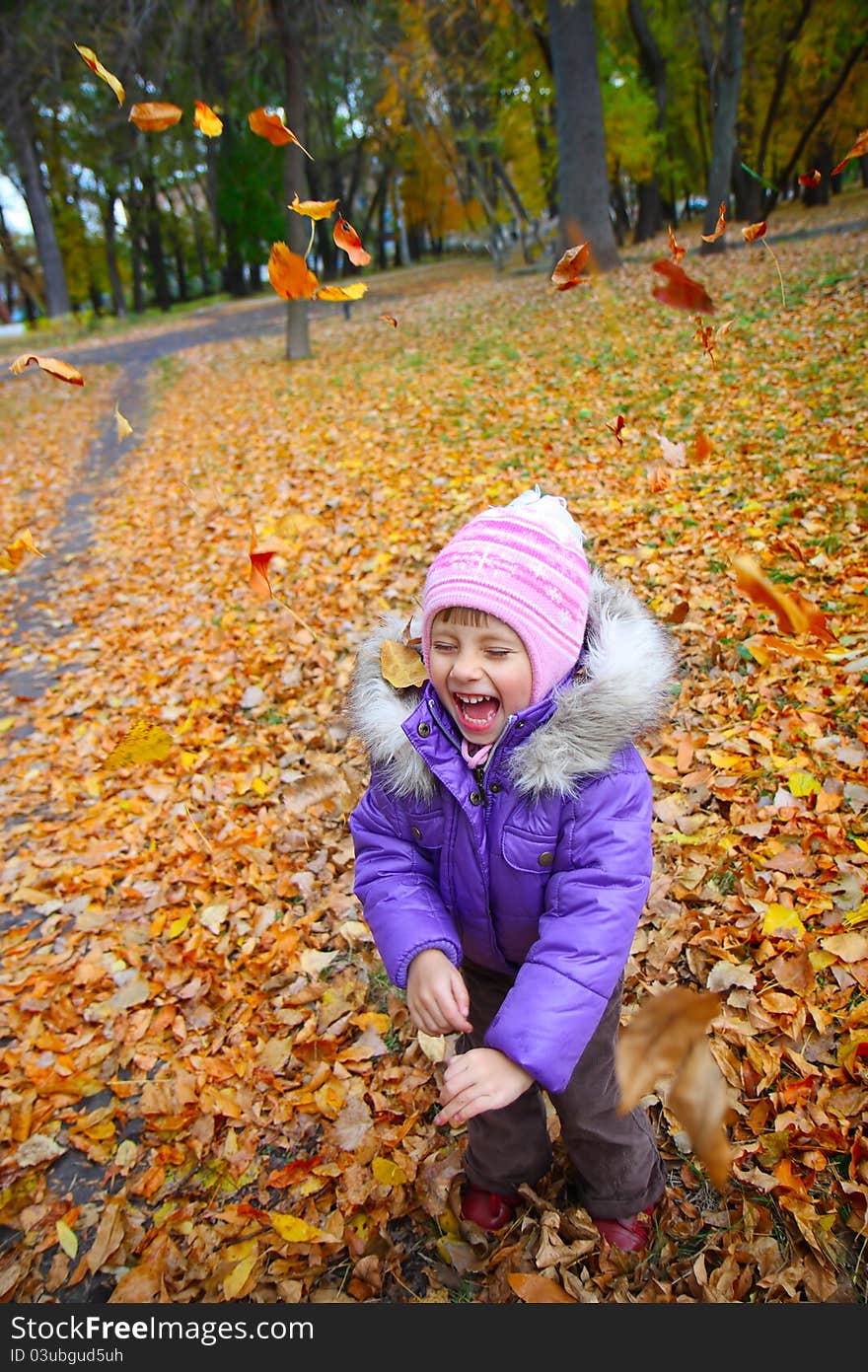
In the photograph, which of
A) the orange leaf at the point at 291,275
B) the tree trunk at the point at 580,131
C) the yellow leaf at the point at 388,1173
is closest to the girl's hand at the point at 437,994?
the yellow leaf at the point at 388,1173

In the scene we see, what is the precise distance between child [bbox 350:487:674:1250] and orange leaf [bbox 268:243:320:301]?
4.06 feet

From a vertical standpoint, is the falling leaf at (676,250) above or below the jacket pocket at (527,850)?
above

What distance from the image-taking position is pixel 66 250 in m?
39.4

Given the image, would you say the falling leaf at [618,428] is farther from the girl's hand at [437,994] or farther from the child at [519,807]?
the girl's hand at [437,994]

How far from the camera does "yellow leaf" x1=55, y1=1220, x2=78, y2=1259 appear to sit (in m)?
2.32

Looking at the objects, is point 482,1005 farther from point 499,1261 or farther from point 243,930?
point 243,930

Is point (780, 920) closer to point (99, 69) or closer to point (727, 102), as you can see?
point (99, 69)

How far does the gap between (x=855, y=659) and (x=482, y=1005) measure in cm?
250

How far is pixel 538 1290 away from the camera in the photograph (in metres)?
1.99


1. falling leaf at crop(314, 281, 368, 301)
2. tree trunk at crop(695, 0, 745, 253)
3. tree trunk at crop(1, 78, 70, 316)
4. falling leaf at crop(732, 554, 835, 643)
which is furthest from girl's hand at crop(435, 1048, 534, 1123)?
tree trunk at crop(1, 78, 70, 316)

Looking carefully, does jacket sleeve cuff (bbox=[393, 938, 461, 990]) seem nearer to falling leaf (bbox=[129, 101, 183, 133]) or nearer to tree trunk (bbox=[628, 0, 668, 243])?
falling leaf (bbox=[129, 101, 183, 133])

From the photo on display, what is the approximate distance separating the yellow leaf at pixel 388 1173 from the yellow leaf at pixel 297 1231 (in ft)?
0.62

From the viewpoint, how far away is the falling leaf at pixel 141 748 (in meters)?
4.49

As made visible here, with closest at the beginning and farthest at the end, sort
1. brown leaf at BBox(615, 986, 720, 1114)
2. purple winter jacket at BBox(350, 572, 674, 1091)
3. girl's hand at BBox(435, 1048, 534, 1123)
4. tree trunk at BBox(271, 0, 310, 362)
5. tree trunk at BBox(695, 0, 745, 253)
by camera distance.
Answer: girl's hand at BBox(435, 1048, 534, 1123)
purple winter jacket at BBox(350, 572, 674, 1091)
brown leaf at BBox(615, 986, 720, 1114)
tree trunk at BBox(271, 0, 310, 362)
tree trunk at BBox(695, 0, 745, 253)
